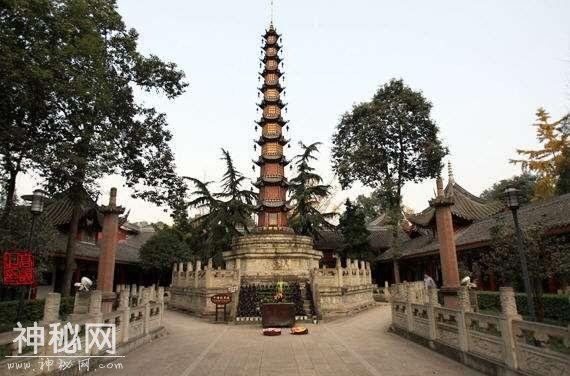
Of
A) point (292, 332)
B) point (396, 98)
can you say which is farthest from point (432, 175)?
point (292, 332)

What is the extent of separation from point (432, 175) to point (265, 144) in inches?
517

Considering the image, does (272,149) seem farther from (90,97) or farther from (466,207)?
(90,97)

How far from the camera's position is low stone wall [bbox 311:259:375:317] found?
679 inches

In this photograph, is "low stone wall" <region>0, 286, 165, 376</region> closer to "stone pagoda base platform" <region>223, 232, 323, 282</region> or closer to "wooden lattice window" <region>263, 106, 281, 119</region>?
"stone pagoda base platform" <region>223, 232, 323, 282</region>

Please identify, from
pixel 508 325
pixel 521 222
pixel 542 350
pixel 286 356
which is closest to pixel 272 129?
pixel 521 222

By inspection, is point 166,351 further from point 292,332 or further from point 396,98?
point 396,98

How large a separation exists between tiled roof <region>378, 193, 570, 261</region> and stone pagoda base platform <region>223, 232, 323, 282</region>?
24.8 feet

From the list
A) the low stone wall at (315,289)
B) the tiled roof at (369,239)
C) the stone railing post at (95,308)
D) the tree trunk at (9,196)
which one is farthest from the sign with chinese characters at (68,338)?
the tiled roof at (369,239)

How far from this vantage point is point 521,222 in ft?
56.3

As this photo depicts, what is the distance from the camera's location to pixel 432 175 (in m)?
29.4

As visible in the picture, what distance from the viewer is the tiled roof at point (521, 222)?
1455 centimetres

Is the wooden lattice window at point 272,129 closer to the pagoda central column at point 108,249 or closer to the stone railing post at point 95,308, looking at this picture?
the pagoda central column at point 108,249

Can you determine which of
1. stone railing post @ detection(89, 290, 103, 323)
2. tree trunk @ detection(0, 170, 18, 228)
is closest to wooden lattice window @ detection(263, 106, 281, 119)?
tree trunk @ detection(0, 170, 18, 228)

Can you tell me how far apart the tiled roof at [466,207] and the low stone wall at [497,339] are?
1607cm
